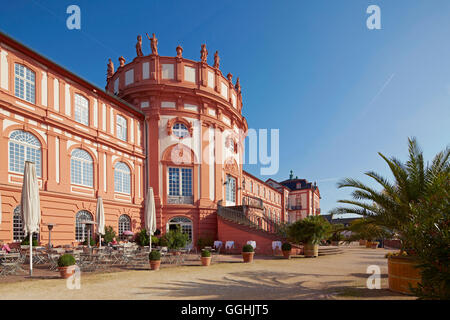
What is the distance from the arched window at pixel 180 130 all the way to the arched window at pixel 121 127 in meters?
3.43

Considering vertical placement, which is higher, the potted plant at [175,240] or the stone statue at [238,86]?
the stone statue at [238,86]

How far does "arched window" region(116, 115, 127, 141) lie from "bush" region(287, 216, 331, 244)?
12.8 metres

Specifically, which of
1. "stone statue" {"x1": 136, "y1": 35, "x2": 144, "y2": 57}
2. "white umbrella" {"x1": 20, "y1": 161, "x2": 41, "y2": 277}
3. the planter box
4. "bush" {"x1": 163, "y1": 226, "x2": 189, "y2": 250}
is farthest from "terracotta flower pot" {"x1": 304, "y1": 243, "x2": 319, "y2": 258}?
"stone statue" {"x1": 136, "y1": 35, "x2": 144, "y2": 57}

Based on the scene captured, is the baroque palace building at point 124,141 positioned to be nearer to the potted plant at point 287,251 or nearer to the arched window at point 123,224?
the arched window at point 123,224

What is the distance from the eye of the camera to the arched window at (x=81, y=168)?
17672 millimetres

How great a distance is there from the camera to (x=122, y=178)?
69.5 feet

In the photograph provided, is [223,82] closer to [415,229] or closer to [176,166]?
[176,166]

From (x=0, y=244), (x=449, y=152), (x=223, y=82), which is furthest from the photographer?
(x=223, y=82)

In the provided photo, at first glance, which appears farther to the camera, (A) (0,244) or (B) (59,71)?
(B) (59,71)

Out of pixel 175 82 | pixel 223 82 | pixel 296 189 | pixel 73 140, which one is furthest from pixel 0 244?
pixel 296 189

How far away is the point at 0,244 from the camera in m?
13.0

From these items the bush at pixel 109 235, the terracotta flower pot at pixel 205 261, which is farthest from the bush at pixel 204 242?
the terracotta flower pot at pixel 205 261

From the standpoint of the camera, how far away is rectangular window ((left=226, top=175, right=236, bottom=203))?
25938mm
